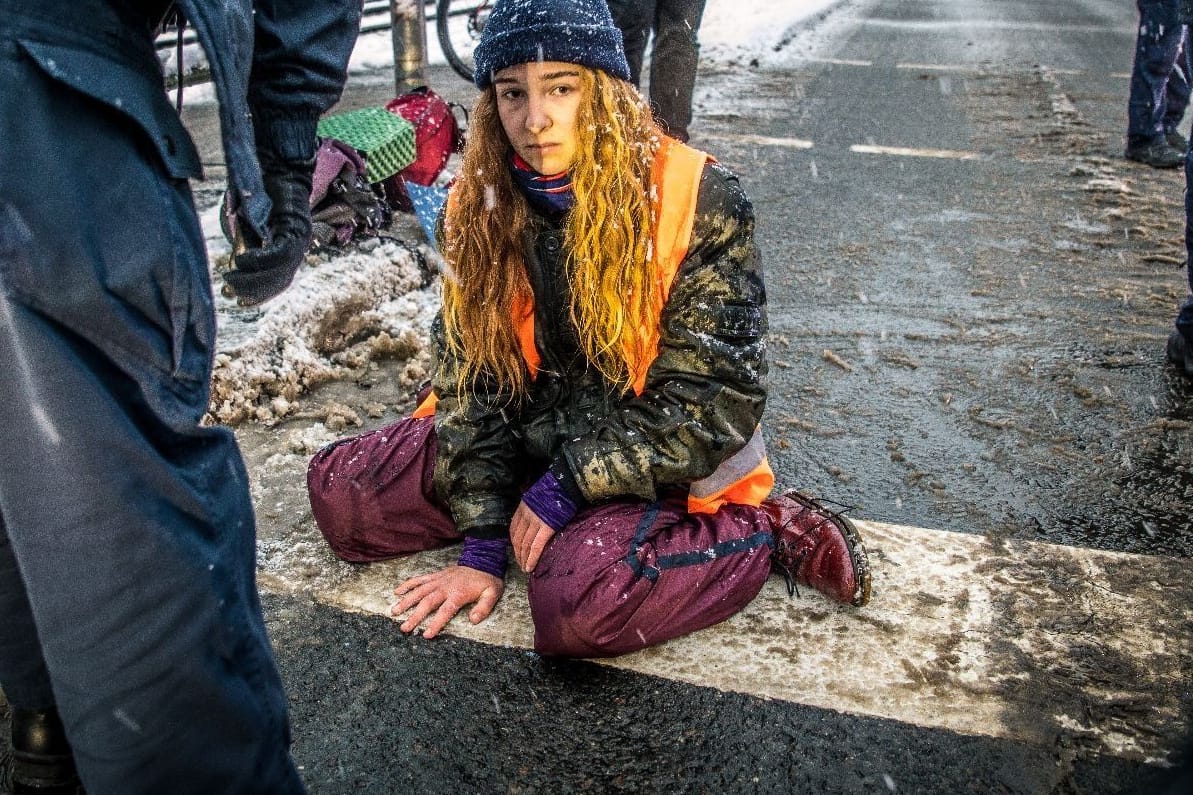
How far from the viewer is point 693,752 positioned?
1.87 meters

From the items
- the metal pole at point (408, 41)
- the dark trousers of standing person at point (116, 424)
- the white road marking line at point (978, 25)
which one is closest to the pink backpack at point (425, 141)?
the metal pole at point (408, 41)

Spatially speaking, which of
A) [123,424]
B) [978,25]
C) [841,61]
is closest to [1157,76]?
[841,61]

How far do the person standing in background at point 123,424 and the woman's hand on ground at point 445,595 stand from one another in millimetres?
829

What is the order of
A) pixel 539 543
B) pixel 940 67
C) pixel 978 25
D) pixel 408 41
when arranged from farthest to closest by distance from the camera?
pixel 978 25 → pixel 940 67 → pixel 408 41 → pixel 539 543

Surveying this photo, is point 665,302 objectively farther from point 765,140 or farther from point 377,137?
point 765,140

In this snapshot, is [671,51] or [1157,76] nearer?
[671,51]

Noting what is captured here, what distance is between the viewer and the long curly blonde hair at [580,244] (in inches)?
84.4

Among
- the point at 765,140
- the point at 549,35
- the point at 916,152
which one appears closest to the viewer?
the point at 549,35

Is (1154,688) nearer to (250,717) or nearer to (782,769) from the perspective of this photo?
(782,769)

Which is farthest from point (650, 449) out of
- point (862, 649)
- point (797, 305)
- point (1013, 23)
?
point (1013, 23)

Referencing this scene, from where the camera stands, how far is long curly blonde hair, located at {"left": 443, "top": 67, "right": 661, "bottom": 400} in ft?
7.03

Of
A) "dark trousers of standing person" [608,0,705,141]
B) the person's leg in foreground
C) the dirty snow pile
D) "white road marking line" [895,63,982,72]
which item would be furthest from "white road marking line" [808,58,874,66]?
the dirty snow pile

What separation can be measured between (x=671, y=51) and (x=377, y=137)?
2098 millimetres

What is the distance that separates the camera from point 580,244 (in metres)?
2.16
